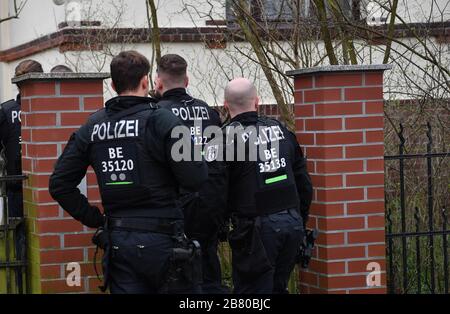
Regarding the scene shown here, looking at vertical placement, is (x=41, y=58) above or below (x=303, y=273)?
above

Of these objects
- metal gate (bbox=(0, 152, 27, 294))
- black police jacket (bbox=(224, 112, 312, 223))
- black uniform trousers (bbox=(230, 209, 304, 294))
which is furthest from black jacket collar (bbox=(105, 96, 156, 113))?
metal gate (bbox=(0, 152, 27, 294))

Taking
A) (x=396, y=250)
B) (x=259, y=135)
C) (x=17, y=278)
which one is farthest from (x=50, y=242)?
(x=396, y=250)

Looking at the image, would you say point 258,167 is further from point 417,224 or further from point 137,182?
point 417,224

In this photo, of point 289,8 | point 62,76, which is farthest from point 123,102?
point 289,8

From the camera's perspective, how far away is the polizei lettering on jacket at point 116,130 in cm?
476

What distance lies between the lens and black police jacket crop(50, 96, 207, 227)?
4746 mm

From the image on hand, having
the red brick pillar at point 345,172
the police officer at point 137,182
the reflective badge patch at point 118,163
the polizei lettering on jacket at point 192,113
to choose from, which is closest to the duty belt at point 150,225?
the police officer at point 137,182

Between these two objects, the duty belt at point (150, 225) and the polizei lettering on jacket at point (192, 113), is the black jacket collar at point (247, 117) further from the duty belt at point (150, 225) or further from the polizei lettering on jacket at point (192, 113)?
the duty belt at point (150, 225)

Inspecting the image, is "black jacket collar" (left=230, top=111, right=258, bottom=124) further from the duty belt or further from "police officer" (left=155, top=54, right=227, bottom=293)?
the duty belt

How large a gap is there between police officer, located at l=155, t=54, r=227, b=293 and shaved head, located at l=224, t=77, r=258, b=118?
0.34 meters

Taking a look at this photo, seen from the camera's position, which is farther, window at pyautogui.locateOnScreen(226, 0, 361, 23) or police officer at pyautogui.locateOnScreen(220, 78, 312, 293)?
window at pyautogui.locateOnScreen(226, 0, 361, 23)
